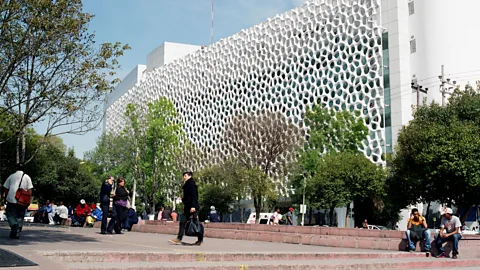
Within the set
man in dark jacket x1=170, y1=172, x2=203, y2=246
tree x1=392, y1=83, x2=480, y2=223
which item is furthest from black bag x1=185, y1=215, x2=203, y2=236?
tree x1=392, y1=83, x2=480, y2=223

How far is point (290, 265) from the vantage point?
8.98 meters

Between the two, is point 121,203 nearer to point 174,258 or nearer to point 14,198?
point 14,198

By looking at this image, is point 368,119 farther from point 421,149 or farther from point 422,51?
point 421,149

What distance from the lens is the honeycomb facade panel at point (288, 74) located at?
46812 mm

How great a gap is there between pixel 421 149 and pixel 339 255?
1780 centimetres

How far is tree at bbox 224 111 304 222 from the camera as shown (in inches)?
1626

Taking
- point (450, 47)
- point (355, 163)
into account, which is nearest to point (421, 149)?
point (355, 163)

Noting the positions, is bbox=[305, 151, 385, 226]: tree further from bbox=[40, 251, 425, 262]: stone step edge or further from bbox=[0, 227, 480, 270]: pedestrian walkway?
bbox=[40, 251, 425, 262]: stone step edge

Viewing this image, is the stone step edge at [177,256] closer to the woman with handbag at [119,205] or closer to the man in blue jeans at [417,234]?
the man in blue jeans at [417,234]

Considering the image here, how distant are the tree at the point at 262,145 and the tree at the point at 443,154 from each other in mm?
12506

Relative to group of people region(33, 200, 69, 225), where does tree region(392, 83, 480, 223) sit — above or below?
above

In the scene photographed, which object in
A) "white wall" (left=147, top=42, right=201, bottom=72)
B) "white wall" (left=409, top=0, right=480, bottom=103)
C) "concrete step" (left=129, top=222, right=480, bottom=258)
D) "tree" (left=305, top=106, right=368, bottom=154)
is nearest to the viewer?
"concrete step" (left=129, top=222, right=480, bottom=258)

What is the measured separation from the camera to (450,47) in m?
45.0

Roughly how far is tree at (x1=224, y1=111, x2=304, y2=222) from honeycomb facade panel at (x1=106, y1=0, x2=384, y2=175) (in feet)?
2.82
